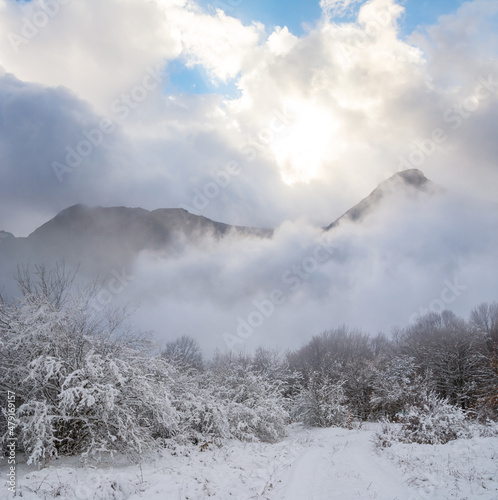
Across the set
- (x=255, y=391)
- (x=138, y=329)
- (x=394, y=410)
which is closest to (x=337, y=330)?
(x=394, y=410)

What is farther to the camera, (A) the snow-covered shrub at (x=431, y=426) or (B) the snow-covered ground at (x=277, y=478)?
(A) the snow-covered shrub at (x=431, y=426)

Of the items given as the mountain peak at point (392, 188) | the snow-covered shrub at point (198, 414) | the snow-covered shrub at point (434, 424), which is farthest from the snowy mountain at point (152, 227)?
the snow-covered shrub at point (434, 424)

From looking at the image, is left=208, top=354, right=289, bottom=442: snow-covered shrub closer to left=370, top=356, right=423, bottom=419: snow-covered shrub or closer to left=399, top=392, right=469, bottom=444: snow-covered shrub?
left=399, top=392, right=469, bottom=444: snow-covered shrub

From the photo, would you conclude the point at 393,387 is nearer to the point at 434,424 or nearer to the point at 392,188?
the point at 434,424

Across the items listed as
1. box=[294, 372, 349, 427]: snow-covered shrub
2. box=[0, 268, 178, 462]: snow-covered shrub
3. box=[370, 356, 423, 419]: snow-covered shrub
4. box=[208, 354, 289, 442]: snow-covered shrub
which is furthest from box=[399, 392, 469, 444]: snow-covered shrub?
box=[294, 372, 349, 427]: snow-covered shrub

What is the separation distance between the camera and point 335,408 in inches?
1047

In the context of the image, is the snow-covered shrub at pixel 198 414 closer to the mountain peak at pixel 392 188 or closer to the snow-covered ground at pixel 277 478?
the snow-covered ground at pixel 277 478

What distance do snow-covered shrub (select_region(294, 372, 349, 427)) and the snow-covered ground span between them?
54.9ft

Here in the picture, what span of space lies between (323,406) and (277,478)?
20553mm

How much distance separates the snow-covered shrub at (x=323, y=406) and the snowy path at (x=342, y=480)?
1591 centimetres

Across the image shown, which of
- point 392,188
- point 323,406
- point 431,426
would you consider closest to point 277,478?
point 431,426

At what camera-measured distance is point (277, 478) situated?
816 cm

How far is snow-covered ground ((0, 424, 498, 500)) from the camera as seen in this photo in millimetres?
6387

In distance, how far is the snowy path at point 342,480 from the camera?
21.7 feet
